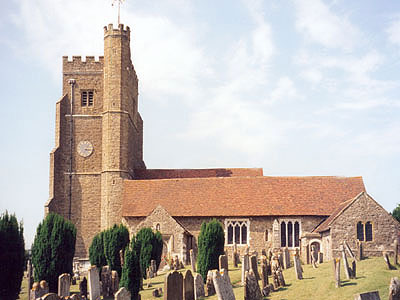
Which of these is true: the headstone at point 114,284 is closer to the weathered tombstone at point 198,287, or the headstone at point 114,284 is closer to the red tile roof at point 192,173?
the weathered tombstone at point 198,287

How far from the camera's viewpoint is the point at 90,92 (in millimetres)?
44312

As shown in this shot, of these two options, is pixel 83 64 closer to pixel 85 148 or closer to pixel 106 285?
pixel 85 148

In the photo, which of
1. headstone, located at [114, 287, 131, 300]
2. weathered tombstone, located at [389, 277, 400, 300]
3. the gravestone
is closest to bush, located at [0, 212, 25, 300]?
the gravestone

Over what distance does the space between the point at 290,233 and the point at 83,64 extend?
22132mm

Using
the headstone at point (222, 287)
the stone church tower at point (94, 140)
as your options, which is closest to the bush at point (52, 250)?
the stone church tower at point (94, 140)

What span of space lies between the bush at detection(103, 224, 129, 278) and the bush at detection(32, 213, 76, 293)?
7.07ft

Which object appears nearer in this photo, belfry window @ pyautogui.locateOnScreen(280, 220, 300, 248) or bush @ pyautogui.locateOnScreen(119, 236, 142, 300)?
bush @ pyautogui.locateOnScreen(119, 236, 142, 300)

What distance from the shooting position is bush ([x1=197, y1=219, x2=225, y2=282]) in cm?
2688

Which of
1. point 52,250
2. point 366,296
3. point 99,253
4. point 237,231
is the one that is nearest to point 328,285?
point 366,296

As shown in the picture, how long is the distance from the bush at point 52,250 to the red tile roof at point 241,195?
37.1 ft

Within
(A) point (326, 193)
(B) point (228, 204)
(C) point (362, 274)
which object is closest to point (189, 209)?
(B) point (228, 204)

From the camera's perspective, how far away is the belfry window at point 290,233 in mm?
37656

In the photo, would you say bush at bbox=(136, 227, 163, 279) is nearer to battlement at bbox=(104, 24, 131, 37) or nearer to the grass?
the grass

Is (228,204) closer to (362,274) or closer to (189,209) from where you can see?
(189,209)
